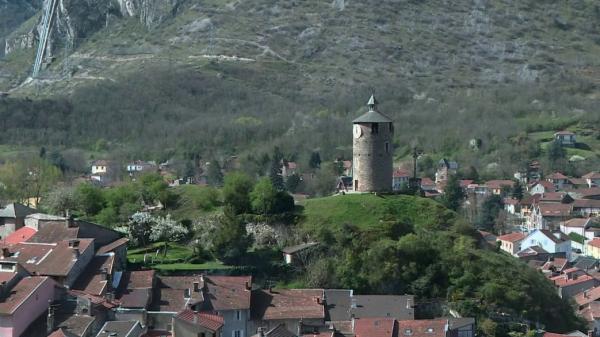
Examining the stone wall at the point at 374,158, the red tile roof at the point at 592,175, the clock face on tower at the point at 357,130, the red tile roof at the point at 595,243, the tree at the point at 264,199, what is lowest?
the red tile roof at the point at 595,243

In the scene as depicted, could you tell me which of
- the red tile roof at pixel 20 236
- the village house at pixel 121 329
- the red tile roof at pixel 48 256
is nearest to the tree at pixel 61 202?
the red tile roof at pixel 20 236

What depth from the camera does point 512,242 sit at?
84688 mm

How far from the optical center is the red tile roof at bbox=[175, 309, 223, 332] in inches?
1676

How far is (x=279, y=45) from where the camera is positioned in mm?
165375

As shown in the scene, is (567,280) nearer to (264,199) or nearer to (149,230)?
(264,199)

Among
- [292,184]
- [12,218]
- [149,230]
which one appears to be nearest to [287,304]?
[149,230]

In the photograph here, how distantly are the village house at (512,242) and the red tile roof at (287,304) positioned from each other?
122 ft

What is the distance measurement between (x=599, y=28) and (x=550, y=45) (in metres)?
12.6

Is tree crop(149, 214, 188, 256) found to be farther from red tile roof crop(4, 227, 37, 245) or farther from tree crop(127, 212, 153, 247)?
red tile roof crop(4, 227, 37, 245)

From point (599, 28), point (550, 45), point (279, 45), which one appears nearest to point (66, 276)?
point (279, 45)

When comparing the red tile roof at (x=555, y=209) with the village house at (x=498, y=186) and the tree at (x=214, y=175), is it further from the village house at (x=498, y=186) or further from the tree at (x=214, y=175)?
the tree at (x=214, y=175)

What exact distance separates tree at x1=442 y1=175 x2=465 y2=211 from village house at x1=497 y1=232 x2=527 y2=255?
4.29 meters

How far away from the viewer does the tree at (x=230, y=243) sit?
2062 inches

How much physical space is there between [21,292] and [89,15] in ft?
457
